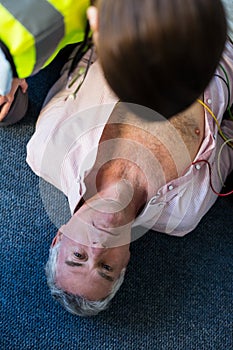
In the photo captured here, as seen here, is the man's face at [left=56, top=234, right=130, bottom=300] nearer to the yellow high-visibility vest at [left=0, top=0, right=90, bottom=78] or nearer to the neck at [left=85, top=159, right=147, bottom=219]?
the neck at [left=85, top=159, right=147, bottom=219]

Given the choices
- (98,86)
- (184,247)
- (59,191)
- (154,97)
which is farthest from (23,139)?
(154,97)

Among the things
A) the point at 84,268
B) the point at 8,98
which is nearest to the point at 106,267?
the point at 84,268

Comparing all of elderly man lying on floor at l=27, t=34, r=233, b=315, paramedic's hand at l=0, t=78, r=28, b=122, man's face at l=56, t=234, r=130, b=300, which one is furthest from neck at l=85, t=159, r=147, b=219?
paramedic's hand at l=0, t=78, r=28, b=122

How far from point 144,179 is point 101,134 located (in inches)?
5.5

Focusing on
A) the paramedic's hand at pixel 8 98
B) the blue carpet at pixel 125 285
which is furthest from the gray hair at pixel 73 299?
the paramedic's hand at pixel 8 98

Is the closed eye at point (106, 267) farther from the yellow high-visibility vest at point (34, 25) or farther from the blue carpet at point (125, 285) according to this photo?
the yellow high-visibility vest at point (34, 25)

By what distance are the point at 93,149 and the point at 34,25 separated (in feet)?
1.00

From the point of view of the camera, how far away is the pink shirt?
3.58 feet

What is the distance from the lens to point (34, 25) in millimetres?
870

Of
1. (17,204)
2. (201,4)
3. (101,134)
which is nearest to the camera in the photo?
(201,4)

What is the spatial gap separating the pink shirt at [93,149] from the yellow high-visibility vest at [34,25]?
20 centimetres

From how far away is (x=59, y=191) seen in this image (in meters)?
1.24

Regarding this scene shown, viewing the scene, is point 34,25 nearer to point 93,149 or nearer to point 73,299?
point 93,149

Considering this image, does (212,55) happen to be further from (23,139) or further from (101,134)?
(23,139)
